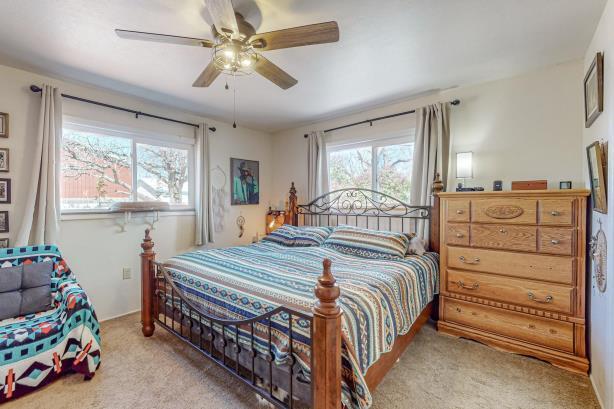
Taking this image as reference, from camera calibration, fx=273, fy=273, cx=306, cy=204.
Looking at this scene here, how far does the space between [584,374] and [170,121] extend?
4.74 m

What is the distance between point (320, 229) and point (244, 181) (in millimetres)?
1686

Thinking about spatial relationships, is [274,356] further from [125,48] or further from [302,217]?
[302,217]

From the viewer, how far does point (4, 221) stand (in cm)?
248

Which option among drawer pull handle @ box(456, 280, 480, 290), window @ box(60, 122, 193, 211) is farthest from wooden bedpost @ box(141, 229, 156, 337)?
drawer pull handle @ box(456, 280, 480, 290)

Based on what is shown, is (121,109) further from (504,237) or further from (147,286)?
(504,237)

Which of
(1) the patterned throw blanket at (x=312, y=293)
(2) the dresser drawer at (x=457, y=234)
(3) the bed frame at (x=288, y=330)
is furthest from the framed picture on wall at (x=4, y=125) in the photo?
(2) the dresser drawer at (x=457, y=234)

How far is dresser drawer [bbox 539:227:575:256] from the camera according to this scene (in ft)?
6.78

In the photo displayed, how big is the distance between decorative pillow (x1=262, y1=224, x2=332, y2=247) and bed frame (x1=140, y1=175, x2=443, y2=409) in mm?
681

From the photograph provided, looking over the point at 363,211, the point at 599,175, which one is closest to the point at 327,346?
the point at 599,175

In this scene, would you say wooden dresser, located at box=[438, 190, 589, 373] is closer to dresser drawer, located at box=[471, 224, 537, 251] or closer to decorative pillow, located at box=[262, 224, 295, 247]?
dresser drawer, located at box=[471, 224, 537, 251]

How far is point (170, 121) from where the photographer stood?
357 cm

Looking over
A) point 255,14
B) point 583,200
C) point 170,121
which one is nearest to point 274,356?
point 255,14

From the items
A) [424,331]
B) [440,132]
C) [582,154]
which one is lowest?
[424,331]

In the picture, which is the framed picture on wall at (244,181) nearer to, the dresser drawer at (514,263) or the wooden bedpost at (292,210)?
the wooden bedpost at (292,210)
